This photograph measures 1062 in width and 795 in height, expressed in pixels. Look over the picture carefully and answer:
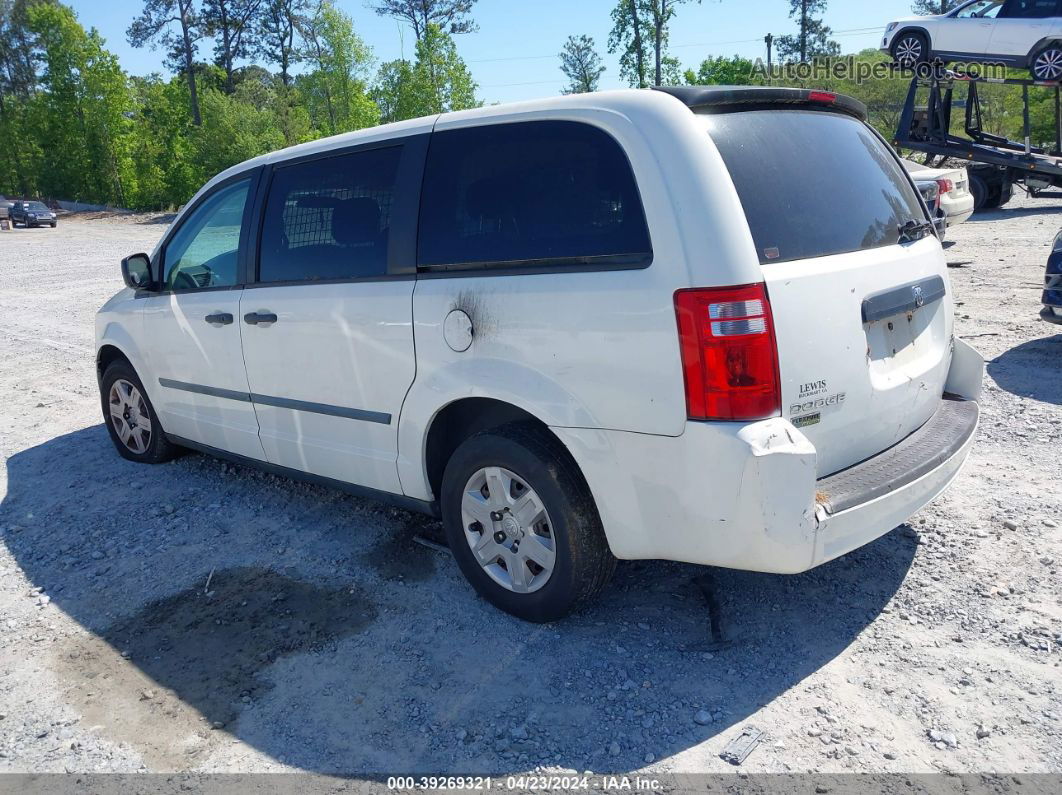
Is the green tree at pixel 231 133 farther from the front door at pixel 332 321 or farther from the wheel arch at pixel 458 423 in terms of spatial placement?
the wheel arch at pixel 458 423

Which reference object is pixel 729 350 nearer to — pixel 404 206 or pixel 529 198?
pixel 529 198

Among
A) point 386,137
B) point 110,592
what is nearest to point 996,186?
point 386,137

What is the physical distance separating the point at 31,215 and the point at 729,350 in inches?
1814

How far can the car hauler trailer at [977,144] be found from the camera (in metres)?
16.6

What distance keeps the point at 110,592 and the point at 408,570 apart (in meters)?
1.41

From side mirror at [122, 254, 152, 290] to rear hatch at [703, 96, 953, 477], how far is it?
364 cm

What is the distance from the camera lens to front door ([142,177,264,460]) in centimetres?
453

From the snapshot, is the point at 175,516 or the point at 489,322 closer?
the point at 489,322

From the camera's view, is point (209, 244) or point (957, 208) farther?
point (957, 208)

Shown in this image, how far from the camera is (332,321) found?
12.7 ft

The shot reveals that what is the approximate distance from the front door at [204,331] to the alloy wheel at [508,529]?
165 cm

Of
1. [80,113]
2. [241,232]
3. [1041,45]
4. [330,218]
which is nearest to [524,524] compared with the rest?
[330,218]

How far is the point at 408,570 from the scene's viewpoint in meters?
3.98

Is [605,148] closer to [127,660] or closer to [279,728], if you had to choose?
[279,728]
